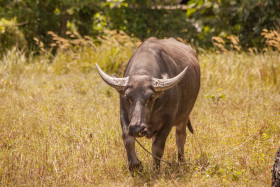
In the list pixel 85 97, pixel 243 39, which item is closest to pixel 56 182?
pixel 85 97

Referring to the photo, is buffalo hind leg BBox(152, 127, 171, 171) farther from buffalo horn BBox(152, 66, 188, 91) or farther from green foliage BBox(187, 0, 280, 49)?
green foliage BBox(187, 0, 280, 49)

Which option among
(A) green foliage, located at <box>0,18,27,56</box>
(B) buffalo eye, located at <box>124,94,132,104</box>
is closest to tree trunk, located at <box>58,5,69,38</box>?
(A) green foliage, located at <box>0,18,27,56</box>

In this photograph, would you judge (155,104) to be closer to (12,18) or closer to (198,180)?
(198,180)

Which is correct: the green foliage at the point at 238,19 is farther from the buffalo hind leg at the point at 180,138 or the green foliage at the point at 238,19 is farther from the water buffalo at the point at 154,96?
the water buffalo at the point at 154,96

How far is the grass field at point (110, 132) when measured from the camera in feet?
14.2

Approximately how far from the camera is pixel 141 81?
427 cm

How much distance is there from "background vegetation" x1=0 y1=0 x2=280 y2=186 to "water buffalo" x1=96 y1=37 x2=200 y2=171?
362mm

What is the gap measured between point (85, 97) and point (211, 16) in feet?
38.3

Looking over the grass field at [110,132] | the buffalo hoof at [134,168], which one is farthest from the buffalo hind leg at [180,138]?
the buffalo hoof at [134,168]

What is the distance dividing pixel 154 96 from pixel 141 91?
0.19 m

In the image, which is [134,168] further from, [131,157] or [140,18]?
[140,18]

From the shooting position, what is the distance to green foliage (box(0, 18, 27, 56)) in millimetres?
12766

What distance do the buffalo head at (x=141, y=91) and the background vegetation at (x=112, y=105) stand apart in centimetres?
81

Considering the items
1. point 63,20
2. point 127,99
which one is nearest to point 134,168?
point 127,99
